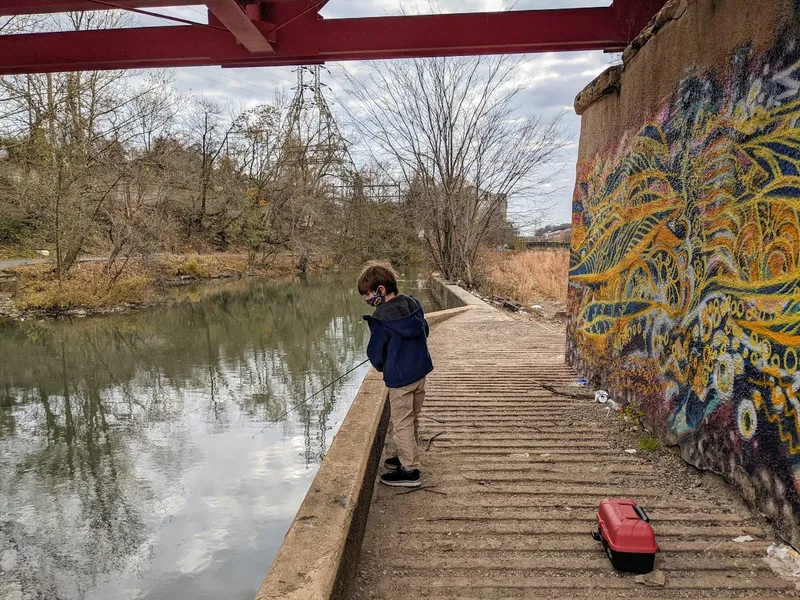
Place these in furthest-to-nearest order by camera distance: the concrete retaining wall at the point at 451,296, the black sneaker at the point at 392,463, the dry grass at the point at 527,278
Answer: the dry grass at the point at 527,278 < the concrete retaining wall at the point at 451,296 < the black sneaker at the point at 392,463

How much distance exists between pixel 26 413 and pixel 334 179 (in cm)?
3110

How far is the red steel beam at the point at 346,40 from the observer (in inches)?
213

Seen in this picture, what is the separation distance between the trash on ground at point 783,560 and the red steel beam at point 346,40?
4.67 m

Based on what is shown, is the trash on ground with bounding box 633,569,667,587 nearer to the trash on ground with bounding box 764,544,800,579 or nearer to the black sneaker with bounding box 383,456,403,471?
the trash on ground with bounding box 764,544,800,579

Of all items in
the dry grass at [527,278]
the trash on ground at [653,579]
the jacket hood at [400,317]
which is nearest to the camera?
the trash on ground at [653,579]

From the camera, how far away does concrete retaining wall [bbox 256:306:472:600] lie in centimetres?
208

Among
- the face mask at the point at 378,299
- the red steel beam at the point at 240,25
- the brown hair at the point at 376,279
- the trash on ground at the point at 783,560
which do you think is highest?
the red steel beam at the point at 240,25

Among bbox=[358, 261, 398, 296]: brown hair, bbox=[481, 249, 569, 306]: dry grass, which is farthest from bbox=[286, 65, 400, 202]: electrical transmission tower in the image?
bbox=[358, 261, 398, 296]: brown hair

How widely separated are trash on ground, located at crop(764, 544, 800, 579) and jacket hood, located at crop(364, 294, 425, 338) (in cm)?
203

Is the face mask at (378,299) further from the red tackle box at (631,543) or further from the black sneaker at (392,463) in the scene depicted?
the red tackle box at (631,543)

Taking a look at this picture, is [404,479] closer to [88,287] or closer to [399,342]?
[399,342]

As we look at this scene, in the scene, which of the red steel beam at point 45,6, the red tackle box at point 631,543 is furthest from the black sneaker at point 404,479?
the red steel beam at point 45,6

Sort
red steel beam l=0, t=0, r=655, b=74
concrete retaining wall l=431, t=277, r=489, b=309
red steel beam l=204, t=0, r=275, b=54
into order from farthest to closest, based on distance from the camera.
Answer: concrete retaining wall l=431, t=277, r=489, b=309
red steel beam l=0, t=0, r=655, b=74
red steel beam l=204, t=0, r=275, b=54

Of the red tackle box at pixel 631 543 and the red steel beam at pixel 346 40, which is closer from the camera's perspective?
the red tackle box at pixel 631 543
